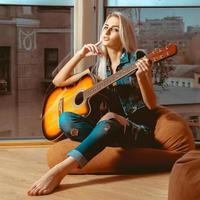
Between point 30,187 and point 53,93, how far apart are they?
742mm

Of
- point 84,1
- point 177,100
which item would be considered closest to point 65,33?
point 84,1

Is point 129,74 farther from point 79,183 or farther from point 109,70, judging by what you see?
point 79,183

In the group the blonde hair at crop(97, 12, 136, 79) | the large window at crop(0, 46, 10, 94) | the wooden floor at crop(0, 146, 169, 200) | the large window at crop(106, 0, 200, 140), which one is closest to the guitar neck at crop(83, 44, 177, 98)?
the blonde hair at crop(97, 12, 136, 79)

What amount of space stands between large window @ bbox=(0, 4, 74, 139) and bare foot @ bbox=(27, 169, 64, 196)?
1101 mm

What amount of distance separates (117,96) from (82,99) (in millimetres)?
204

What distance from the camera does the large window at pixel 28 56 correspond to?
318cm

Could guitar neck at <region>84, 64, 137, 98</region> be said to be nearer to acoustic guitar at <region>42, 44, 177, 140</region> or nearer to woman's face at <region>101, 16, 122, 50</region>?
acoustic guitar at <region>42, 44, 177, 140</region>

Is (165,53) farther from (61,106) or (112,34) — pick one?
(61,106)

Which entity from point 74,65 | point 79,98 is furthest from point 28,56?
point 79,98

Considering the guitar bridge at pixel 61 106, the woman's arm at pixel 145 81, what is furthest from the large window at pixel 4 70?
the woman's arm at pixel 145 81

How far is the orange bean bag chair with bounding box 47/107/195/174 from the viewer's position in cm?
234

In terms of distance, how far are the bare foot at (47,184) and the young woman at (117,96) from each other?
120 mm

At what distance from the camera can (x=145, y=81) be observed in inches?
92.3

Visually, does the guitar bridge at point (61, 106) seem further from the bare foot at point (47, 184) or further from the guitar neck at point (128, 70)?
the bare foot at point (47, 184)
